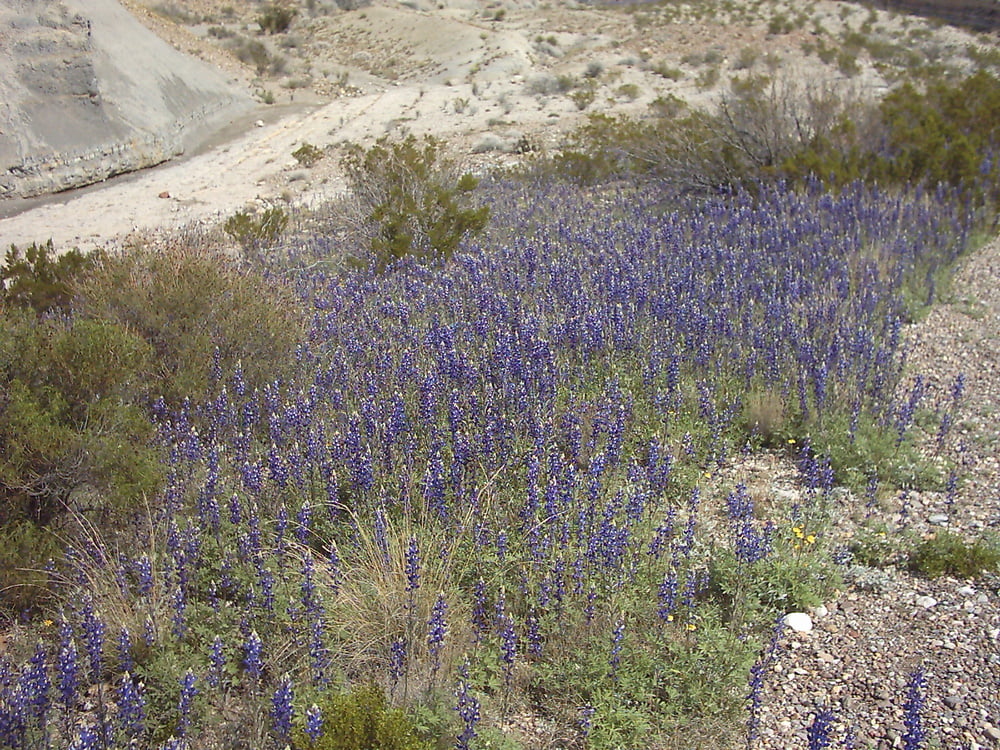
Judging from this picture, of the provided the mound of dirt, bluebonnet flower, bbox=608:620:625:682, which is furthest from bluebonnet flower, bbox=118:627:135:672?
the mound of dirt

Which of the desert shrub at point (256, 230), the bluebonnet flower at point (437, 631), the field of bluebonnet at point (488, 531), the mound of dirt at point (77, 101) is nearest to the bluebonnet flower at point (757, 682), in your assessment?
the field of bluebonnet at point (488, 531)

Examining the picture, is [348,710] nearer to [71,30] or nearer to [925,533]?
[925,533]

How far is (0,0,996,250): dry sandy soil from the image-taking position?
14.7 meters

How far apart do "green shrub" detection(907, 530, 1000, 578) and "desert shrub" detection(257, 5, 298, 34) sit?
4060cm

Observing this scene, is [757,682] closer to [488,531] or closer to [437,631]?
[437,631]

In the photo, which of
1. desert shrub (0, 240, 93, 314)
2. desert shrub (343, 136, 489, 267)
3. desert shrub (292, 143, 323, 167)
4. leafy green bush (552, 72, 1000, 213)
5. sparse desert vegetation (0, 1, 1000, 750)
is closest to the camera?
sparse desert vegetation (0, 1, 1000, 750)


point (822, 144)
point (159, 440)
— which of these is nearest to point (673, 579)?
point (159, 440)

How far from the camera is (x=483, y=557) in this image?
3746 mm

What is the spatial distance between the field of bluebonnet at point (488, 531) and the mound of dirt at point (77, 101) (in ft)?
36.6

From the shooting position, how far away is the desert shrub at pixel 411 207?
8.87m

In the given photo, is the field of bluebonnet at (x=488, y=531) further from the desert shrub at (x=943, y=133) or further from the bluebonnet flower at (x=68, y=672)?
the desert shrub at (x=943, y=133)

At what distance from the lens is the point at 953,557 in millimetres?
4012

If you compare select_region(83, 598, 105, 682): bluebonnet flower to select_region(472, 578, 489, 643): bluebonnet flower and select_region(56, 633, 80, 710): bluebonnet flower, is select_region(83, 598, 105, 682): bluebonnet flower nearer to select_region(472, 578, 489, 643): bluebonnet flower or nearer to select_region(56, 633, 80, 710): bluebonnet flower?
select_region(56, 633, 80, 710): bluebonnet flower

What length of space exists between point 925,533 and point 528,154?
1228 centimetres
